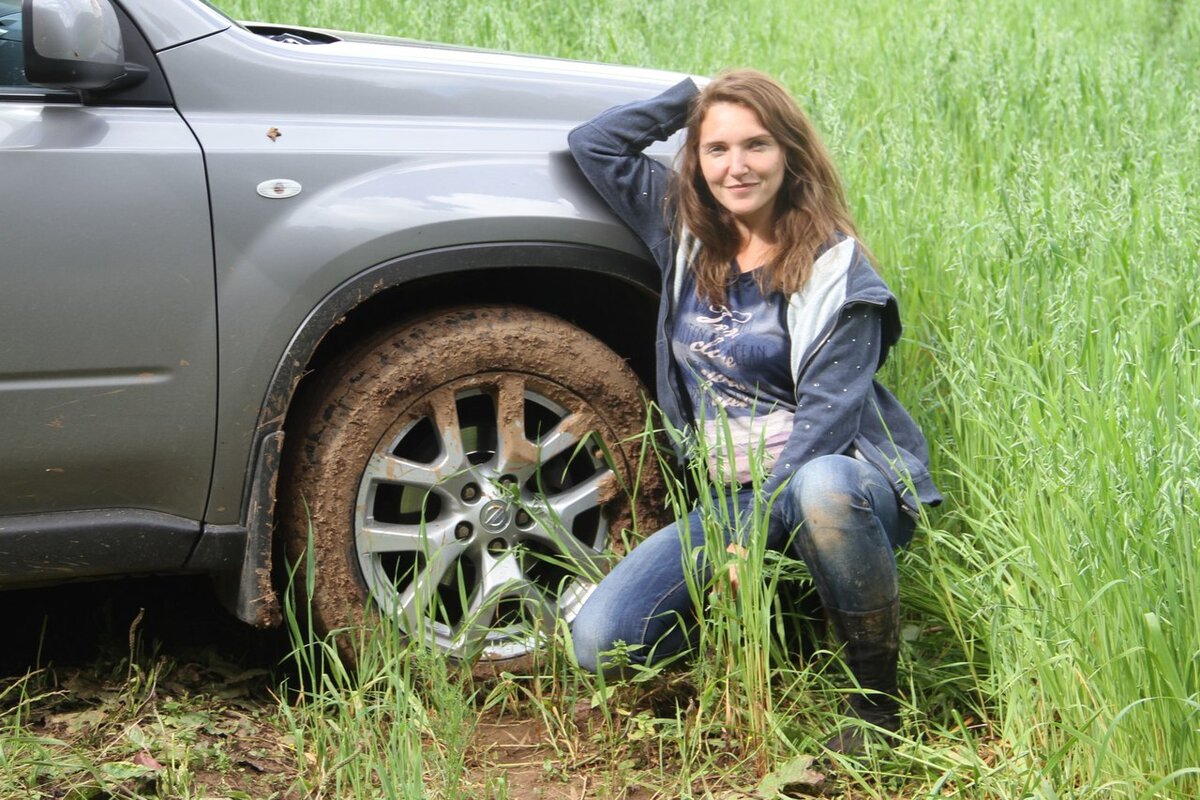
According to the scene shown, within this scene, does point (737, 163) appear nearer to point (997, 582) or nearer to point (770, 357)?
point (770, 357)

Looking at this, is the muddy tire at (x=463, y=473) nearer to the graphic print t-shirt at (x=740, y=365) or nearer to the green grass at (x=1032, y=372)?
the graphic print t-shirt at (x=740, y=365)

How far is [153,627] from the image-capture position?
10.4ft

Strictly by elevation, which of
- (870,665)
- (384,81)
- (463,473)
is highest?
(384,81)

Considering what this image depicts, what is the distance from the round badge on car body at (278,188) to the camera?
8.41ft

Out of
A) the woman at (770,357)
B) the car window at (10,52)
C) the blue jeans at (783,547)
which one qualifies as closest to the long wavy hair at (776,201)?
the woman at (770,357)

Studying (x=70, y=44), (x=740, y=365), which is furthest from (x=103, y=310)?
(x=740, y=365)

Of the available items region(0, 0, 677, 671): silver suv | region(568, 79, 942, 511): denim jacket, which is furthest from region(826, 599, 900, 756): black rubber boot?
region(0, 0, 677, 671): silver suv

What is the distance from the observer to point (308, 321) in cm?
261

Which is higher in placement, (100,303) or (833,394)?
(100,303)

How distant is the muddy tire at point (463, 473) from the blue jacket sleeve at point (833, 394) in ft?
1.38

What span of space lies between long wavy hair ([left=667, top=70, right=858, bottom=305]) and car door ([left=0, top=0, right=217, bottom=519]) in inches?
40.9

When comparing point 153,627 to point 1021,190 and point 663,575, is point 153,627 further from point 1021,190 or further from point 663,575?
point 1021,190

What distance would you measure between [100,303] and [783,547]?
1477 millimetres

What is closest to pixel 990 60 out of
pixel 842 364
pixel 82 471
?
pixel 842 364
